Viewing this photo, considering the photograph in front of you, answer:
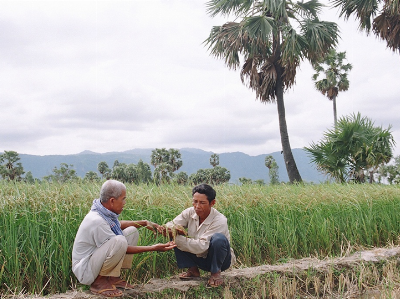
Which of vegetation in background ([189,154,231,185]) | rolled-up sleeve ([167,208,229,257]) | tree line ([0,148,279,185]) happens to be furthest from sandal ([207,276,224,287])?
vegetation in background ([189,154,231,185])

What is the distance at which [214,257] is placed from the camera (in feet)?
12.1

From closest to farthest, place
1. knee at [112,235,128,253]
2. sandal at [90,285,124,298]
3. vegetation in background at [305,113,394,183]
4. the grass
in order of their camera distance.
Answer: knee at [112,235,128,253] → sandal at [90,285,124,298] → the grass → vegetation in background at [305,113,394,183]

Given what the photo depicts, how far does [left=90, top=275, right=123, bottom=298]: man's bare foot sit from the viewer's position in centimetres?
346

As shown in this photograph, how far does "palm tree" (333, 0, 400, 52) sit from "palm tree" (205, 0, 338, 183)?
937 mm

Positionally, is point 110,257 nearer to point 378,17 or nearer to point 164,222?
point 164,222

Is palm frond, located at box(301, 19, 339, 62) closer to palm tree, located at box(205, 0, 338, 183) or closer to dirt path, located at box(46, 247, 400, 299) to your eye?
palm tree, located at box(205, 0, 338, 183)

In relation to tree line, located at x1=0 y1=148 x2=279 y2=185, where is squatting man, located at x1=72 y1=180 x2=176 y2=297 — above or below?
below

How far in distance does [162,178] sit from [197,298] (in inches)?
147

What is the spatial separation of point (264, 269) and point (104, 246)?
1964mm

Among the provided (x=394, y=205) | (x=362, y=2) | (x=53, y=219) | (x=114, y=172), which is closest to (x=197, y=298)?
(x=53, y=219)

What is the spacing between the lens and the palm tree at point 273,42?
15.0 m

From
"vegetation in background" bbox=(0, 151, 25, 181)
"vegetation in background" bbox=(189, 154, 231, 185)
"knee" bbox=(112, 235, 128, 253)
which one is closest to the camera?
"knee" bbox=(112, 235, 128, 253)

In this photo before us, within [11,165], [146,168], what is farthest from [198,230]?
[146,168]

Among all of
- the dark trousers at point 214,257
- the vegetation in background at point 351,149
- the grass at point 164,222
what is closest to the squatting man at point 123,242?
the dark trousers at point 214,257
